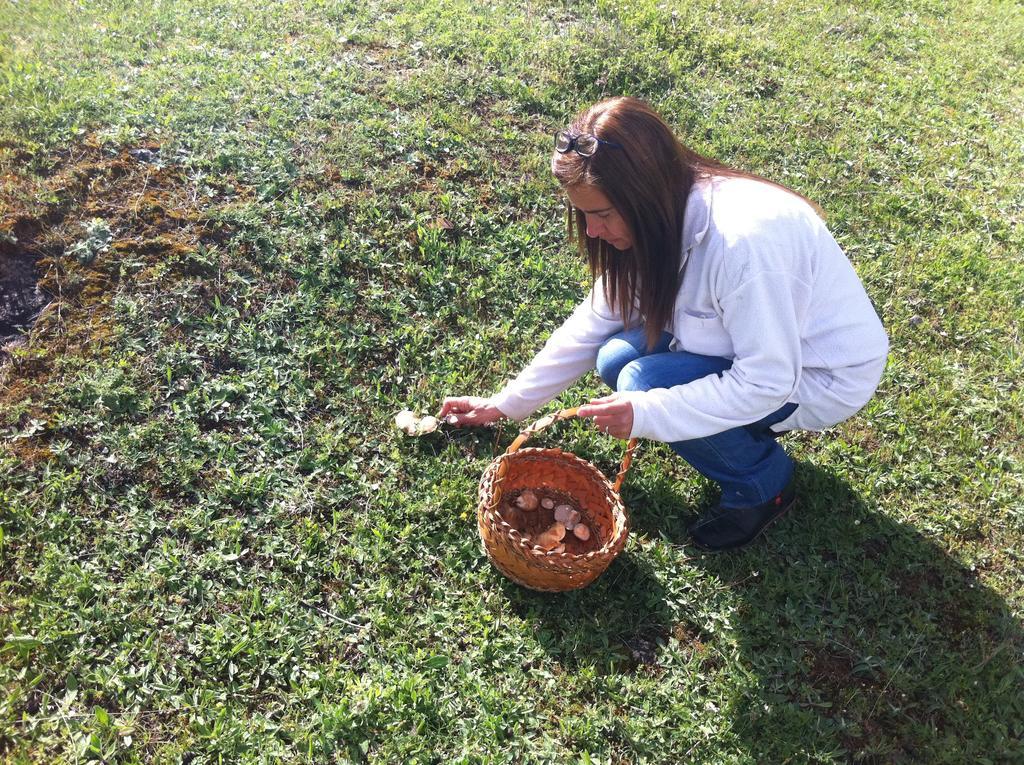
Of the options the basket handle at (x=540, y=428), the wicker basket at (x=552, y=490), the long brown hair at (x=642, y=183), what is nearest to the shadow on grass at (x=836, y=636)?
the wicker basket at (x=552, y=490)

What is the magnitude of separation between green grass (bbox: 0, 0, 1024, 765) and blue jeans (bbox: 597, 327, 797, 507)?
0.86 ft

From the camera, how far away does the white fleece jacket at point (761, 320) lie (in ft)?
7.66

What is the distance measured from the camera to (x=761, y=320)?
2334 mm

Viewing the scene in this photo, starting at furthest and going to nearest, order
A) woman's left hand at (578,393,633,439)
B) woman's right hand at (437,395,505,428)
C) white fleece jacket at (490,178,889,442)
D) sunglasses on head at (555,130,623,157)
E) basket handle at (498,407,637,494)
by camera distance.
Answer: woman's right hand at (437,395,505,428) < basket handle at (498,407,637,494) < woman's left hand at (578,393,633,439) < white fleece jacket at (490,178,889,442) < sunglasses on head at (555,130,623,157)

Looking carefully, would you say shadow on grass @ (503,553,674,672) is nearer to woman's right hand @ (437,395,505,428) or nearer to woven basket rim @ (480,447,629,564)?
woven basket rim @ (480,447,629,564)

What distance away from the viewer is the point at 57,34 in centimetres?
489

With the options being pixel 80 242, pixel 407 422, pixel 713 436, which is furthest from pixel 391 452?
pixel 80 242

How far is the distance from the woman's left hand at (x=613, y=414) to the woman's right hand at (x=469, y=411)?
0.69m

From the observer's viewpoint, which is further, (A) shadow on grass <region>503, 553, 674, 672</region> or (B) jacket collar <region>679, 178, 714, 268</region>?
(A) shadow on grass <region>503, 553, 674, 672</region>

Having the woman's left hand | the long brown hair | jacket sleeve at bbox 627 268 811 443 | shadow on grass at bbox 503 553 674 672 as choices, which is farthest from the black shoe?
the long brown hair

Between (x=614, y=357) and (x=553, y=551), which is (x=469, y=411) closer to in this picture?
(x=614, y=357)

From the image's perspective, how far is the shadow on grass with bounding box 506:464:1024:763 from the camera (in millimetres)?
2559

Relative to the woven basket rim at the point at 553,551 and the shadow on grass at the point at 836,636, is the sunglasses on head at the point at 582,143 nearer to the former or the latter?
the woven basket rim at the point at 553,551

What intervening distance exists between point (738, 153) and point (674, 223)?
3.08m
